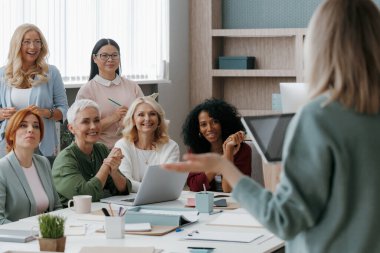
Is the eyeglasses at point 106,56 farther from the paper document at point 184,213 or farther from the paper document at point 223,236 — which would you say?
the paper document at point 223,236

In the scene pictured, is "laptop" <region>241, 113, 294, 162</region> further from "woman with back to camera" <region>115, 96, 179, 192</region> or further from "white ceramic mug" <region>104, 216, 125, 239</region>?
"woman with back to camera" <region>115, 96, 179, 192</region>

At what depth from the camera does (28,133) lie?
12.7 feet

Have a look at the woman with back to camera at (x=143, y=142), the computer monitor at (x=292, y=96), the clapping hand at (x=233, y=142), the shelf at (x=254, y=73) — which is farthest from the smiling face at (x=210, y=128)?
the shelf at (x=254, y=73)

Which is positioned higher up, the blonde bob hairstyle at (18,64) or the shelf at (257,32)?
the shelf at (257,32)

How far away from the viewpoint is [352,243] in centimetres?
179

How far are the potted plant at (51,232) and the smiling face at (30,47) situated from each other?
2.39m

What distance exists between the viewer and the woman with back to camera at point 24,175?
12.2ft

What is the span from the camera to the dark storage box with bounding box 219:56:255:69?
7785mm

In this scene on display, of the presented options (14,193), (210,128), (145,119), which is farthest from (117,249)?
(210,128)

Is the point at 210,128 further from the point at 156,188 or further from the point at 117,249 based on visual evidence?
the point at 117,249

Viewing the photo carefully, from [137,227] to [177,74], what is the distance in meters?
4.66

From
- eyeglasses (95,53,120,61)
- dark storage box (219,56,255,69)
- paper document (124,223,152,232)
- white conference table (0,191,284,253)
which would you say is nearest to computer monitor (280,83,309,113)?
white conference table (0,191,284,253)

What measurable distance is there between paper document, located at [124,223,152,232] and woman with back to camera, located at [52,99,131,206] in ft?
2.61

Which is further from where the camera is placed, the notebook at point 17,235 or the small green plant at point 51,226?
the notebook at point 17,235
